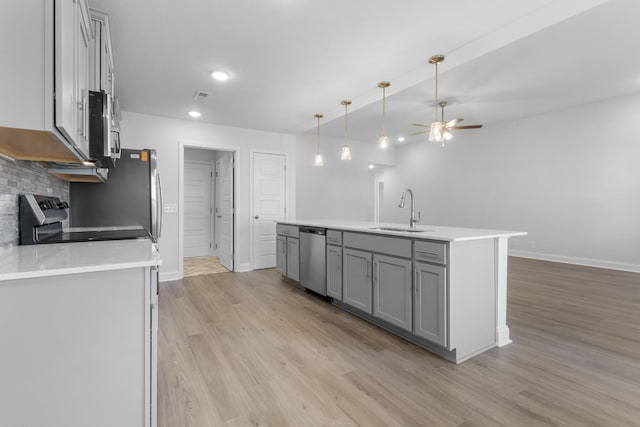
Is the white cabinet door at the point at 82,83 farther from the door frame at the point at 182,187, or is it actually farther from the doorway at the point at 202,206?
the doorway at the point at 202,206

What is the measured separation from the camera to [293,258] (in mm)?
4137

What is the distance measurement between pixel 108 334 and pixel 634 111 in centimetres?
660

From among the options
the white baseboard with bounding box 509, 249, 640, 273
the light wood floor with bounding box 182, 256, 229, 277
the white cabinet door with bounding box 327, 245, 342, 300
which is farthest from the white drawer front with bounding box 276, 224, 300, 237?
the white baseboard with bounding box 509, 249, 640, 273

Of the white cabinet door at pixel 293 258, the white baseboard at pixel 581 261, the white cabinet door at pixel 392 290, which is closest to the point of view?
Answer: the white cabinet door at pixel 392 290

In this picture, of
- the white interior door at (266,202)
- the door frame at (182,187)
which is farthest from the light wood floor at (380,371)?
the white interior door at (266,202)

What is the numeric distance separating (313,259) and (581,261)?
4.59 metres

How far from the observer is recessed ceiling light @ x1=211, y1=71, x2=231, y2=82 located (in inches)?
126

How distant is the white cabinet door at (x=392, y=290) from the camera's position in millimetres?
2408

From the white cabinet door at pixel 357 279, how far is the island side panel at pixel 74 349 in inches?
75.2

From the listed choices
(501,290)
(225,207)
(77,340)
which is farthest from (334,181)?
(77,340)

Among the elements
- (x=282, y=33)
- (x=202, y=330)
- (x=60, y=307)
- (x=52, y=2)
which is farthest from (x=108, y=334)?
(x=282, y=33)

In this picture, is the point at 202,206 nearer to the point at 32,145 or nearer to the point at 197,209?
the point at 197,209

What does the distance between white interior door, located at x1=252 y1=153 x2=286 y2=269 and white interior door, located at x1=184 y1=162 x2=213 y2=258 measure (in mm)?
1875

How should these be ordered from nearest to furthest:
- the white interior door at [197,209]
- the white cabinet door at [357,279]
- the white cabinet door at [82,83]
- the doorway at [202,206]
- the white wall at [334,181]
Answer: the white cabinet door at [82,83], the white cabinet door at [357,279], the white wall at [334,181], the doorway at [202,206], the white interior door at [197,209]
